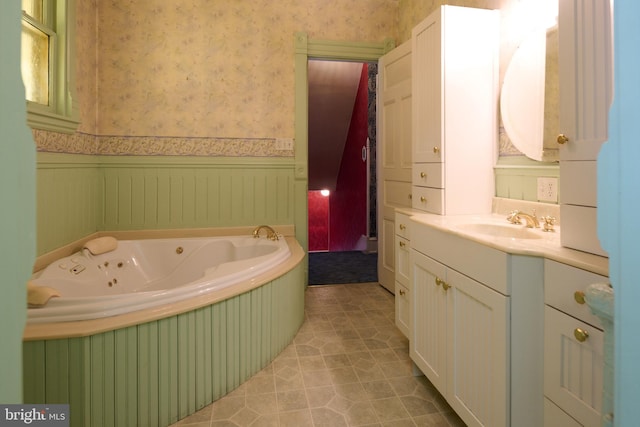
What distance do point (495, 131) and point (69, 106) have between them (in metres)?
2.69

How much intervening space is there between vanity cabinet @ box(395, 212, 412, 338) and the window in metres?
2.21

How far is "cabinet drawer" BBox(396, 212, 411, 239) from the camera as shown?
2.41 meters

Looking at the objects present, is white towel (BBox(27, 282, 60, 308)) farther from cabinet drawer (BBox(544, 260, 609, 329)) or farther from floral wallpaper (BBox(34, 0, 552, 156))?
cabinet drawer (BBox(544, 260, 609, 329))

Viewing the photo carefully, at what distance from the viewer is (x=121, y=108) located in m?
3.28

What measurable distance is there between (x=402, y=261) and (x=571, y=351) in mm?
1404

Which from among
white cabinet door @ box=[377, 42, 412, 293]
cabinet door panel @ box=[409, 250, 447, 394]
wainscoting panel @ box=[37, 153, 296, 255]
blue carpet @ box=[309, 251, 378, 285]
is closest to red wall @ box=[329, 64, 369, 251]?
blue carpet @ box=[309, 251, 378, 285]

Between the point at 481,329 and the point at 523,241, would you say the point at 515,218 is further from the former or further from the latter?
the point at 481,329

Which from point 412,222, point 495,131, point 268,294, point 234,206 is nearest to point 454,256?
point 412,222

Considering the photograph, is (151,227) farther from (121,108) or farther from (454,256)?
(454,256)

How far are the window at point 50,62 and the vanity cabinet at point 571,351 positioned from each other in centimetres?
264

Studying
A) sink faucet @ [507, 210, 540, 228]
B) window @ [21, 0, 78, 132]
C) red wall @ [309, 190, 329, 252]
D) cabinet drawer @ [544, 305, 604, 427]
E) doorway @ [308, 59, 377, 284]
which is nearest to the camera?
cabinet drawer @ [544, 305, 604, 427]

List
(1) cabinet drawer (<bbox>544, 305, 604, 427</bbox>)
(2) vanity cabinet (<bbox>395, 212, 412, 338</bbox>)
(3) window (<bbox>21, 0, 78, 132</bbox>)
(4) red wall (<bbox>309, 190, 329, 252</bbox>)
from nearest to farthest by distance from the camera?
(1) cabinet drawer (<bbox>544, 305, 604, 427</bbox>) → (3) window (<bbox>21, 0, 78, 132</bbox>) → (2) vanity cabinet (<bbox>395, 212, 412, 338</bbox>) → (4) red wall (<bbox>309, 190, 329, 252</bbox>)

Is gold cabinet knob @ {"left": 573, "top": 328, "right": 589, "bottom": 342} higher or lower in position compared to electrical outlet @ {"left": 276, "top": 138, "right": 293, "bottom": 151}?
lower

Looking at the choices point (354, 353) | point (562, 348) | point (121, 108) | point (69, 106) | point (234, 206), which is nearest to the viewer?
point (562, 348)
